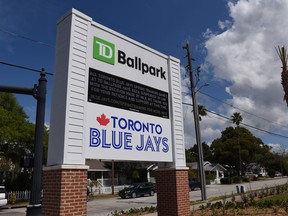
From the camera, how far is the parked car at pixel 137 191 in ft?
106

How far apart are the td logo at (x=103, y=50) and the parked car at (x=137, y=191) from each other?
24.8 m

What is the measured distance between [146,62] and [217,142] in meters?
66.5

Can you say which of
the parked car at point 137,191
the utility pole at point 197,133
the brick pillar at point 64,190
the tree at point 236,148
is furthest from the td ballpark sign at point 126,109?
the tree at point 236,148

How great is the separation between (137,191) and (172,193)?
923 inches

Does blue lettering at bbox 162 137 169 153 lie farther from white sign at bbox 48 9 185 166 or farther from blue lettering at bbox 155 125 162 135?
blue lettering at bbox 155 125 162 135

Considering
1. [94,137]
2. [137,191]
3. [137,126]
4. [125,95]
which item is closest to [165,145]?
[137,126]

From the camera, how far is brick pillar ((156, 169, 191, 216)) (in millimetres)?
10352

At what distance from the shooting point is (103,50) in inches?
368

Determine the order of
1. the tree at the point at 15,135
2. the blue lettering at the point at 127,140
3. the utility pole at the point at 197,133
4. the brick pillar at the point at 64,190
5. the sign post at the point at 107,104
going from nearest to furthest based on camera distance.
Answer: the brick pillar at the point at 64,190, the sign post at the point at 107,104, the blue lettering at the point at 127,140, the utility pole at the point at 197,133, the tree at the point at 15,135

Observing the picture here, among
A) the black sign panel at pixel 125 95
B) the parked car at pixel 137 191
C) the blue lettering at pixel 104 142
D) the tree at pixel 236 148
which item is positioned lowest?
the parked car at pixel 137 191

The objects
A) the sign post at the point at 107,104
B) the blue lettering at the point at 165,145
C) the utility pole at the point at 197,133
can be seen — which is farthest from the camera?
the utility pole at the point at 197,133

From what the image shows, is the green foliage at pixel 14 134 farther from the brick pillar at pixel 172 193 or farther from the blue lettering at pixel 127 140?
the blue lettering at pixel 127 140

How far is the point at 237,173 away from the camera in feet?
241

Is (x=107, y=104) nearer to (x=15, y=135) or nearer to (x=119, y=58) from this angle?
(x=119, y=58)
